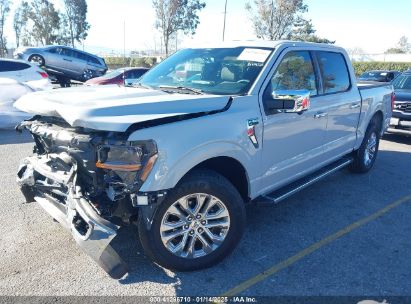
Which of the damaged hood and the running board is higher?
the damaged hood

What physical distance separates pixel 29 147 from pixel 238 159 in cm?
562

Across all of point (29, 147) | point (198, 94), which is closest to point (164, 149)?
point (198, 94)

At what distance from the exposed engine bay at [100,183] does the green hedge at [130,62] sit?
1596 inches

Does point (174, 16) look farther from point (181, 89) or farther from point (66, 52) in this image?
point (181, 89)

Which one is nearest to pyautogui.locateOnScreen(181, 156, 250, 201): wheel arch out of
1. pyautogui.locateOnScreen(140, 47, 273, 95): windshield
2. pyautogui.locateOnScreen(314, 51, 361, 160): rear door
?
pyautogui.locateOnScreen(140, 47, 273, 95): windshield

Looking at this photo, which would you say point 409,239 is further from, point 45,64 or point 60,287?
point 45,64

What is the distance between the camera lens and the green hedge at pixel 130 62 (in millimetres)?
43934

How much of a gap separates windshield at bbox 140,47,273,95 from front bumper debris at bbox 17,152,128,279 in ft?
4.79

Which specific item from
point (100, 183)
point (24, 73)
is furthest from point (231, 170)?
point (24, 73)

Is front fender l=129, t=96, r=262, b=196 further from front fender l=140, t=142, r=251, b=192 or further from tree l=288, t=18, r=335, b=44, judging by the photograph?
tree l=288, t=18, r=335, b=44

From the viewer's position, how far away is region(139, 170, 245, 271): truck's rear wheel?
10.0ft

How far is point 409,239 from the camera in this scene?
4.05m

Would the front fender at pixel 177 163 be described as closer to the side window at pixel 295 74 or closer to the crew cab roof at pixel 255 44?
the side window at pixel 295 74

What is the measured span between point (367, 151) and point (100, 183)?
4.90m
